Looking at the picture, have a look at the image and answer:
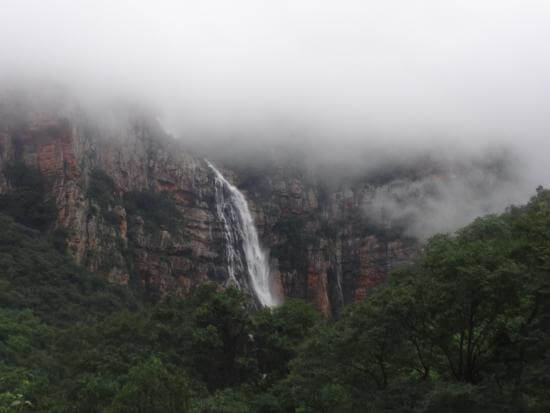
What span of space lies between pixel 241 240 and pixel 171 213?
950cm

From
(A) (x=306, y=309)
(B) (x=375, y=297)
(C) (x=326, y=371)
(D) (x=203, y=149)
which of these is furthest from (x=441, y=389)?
(D) (x=203, y=149)

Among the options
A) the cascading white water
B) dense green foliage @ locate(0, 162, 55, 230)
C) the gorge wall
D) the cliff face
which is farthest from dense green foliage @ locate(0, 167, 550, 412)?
the cascading white water

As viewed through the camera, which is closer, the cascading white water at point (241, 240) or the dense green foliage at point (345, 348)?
the dense green foliage at point (345, 348)

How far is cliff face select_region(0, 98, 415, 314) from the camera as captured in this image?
7219 centimetres

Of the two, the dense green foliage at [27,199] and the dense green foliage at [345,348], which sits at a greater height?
the dense green foliage at [27,199]

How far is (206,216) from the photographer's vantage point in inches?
3253

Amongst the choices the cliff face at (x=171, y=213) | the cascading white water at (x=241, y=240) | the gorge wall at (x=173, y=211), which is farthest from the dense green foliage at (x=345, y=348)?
the cascading white water at (x=241, y=240)

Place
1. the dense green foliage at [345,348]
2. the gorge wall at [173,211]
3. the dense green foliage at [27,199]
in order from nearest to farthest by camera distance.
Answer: the dense green foliage at [345,348], the dense green foliage at [27,199], the gorge wall at [173,211]

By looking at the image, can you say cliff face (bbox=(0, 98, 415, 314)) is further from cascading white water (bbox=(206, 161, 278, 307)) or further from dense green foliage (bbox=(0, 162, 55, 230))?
cascading white water (bbox=(206, 161, 278, 307))

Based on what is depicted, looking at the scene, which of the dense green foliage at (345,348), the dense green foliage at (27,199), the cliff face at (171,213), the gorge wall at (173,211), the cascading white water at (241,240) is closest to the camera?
the dense green foliage at (345,348)

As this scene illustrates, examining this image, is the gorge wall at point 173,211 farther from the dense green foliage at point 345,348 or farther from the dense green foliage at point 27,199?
the dense green foliage at point 345,348

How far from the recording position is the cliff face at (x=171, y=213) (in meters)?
72.2

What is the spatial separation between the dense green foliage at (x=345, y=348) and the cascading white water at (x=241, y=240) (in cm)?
3307

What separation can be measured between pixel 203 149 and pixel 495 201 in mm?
45965
